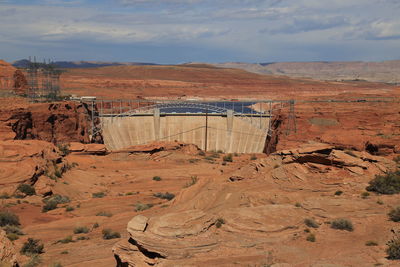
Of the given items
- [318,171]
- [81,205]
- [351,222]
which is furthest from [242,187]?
[81,205]

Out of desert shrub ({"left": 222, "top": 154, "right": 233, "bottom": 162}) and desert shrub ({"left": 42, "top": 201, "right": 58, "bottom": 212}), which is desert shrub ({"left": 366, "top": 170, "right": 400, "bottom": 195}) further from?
→ desert shrub ({"left": 222, "top": 154, "right": 233, "bottom": 162})

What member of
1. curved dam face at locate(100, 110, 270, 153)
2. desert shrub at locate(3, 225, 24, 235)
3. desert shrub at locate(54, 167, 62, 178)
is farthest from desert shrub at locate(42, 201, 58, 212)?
curved dam face at locate(100, 110, 270, 153)

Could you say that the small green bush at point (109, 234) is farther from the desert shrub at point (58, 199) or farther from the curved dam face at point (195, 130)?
the curved dam face at point (195, 130)

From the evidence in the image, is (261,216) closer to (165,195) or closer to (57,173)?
(165,195)

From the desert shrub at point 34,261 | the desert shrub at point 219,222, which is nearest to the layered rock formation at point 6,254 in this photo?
the desert shrub at point 34,261

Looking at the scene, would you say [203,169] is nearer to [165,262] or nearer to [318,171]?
[318,171]

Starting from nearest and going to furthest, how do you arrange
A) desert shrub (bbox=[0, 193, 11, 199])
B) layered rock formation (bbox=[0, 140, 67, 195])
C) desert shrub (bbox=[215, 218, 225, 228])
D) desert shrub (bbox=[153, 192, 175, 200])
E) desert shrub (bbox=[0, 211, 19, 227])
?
desert shrub (bbox=[215, 218, 225, 228]) < desert shrub (bbox=[0, 211, 19, 227]) < desert shrub (bbox=[0, 193, 11, 199]) < layered rock formation (bbox=[0, 140, 67, 195]) < desert shrub (bbox=[153, 192, 175, 200])

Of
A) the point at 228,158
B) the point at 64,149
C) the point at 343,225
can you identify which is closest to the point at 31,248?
the point at 343,225
